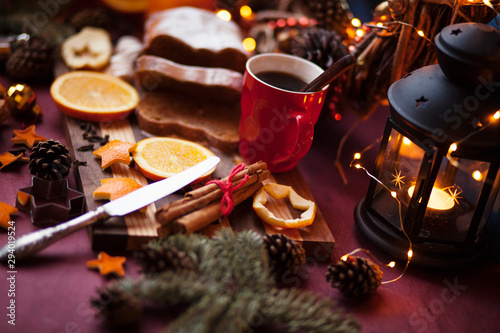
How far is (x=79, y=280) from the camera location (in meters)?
0.88

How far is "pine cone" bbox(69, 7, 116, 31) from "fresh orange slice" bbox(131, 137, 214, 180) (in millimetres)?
689

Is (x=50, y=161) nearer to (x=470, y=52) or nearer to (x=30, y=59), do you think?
(x=30, y=59)

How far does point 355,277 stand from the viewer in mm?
937

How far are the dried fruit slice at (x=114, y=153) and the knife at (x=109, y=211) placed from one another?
159 mm

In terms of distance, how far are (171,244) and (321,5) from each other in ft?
3.37

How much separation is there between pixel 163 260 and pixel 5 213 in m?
0.37

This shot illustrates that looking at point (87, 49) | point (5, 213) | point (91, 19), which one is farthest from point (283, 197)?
point (91, 19)

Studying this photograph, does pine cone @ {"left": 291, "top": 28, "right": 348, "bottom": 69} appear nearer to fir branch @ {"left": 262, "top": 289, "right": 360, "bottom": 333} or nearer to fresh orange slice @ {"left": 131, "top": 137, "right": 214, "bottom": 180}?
fresh orange slice @ {"left": 131, "top": 137, "right": 214, "bottom": 180}

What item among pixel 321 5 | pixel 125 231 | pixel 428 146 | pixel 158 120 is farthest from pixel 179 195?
pixel 321 5

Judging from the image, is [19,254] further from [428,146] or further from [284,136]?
[428,146]

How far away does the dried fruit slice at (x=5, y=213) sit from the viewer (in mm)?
950

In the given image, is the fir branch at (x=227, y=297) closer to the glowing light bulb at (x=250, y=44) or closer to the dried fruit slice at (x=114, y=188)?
the dried fruit slice at (x=114, y=188)

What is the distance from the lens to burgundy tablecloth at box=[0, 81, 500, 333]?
82 cm

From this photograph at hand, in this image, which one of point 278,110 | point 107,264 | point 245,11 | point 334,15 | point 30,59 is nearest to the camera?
point 107,264
